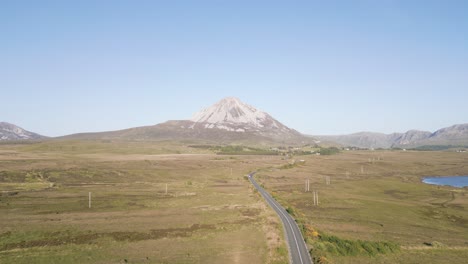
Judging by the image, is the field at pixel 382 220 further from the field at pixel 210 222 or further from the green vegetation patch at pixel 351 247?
the field at pixel 210 222

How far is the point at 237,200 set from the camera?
96500mm

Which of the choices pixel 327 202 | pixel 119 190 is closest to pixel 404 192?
pixel 327 202

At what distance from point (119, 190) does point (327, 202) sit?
6417cm

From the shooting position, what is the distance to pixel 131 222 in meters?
70.1

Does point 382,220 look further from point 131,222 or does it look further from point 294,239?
point 131,222

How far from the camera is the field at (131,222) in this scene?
5047cm

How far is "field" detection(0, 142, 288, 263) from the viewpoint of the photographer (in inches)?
1987

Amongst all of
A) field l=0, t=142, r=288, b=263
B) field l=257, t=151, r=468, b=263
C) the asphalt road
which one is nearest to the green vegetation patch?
field l=257, t=151, r=468, b=263

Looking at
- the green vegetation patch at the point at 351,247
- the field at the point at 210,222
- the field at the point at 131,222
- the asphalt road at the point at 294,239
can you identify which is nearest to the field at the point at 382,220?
the green vegetation patch at the point at 351,247

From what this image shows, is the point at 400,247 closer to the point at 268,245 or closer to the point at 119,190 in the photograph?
the point at 268,245

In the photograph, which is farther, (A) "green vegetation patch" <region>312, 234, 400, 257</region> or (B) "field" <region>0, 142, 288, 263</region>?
(A) "green vegetation patch" <region>312, 234, 400, 257</region>

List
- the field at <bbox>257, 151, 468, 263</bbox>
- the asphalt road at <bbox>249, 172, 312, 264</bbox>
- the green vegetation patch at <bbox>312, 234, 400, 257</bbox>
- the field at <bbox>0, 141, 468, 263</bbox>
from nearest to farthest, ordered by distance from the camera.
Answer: the asphalt road at <bbox>249, 172, 312, 264</bbox>, the field at <bbox>0, 141, 468, 263</bbox>, the green vegetation patch at <bbox>312, 234, 400, 257</bbox>, the field at <bbox>257, 151, 468, 263</bbox>

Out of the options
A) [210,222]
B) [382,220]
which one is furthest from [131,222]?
[382,220]

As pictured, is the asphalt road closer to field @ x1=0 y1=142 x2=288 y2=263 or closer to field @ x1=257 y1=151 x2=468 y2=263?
field @ x1=0 y1=142 x2=288 y2=263
